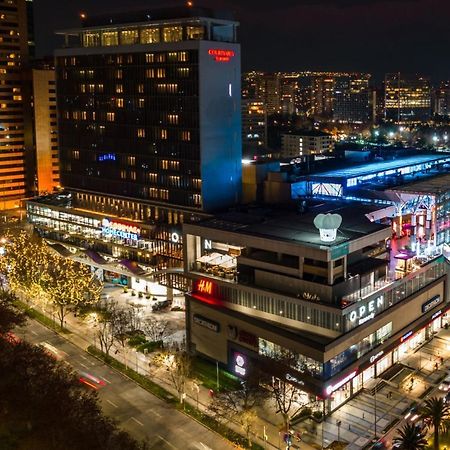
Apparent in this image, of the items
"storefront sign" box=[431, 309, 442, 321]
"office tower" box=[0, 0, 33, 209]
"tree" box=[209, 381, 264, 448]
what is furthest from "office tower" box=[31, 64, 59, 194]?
"storefront sign" box=[431, 309, 442, 321]

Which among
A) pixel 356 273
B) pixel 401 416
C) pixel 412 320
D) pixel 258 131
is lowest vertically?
pixel 401 416

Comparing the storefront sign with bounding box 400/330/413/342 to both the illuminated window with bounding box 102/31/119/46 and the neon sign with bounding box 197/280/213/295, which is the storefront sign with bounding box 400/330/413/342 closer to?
the neon sign with bounding box 197/280/213/295

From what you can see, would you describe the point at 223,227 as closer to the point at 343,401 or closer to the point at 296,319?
the point at 296,319

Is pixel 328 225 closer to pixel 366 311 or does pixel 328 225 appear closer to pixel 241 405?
pixel 366 311

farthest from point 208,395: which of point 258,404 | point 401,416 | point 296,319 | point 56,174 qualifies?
point 56,174

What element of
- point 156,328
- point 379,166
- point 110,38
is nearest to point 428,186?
point 379,166

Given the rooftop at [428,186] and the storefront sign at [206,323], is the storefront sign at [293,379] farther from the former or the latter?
the rooftop at [428,186]
